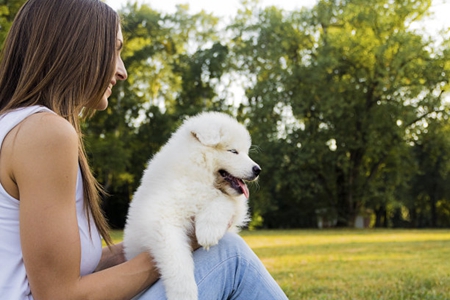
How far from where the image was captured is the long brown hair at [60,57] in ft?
5.84

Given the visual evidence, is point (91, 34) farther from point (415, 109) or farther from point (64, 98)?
point (415, 109)

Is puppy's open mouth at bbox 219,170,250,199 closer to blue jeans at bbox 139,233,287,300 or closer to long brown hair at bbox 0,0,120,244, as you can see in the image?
blue jeans at bbox 139,233,287,300

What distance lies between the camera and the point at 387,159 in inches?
1007

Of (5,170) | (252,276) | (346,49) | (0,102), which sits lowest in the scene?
(252,276)

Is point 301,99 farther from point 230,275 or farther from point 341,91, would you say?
point 230,275

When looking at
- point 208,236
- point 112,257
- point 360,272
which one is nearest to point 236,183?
point 208,236

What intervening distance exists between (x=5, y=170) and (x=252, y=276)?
3.32ft

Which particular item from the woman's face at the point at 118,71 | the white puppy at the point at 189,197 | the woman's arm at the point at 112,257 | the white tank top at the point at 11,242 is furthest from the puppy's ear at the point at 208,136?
the white tank top at the point at 11,242

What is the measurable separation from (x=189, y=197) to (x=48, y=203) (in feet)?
2.57

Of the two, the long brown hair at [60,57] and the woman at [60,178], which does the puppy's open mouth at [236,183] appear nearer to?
the woman at [60,178]

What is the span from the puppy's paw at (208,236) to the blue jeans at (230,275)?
0.14ft

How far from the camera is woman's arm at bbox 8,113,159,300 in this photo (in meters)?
Result: 1.56

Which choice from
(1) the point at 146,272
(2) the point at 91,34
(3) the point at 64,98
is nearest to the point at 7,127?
(3) the point at 64,98

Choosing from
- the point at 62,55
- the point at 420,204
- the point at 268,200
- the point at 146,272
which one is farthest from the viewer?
the point at 420,204
